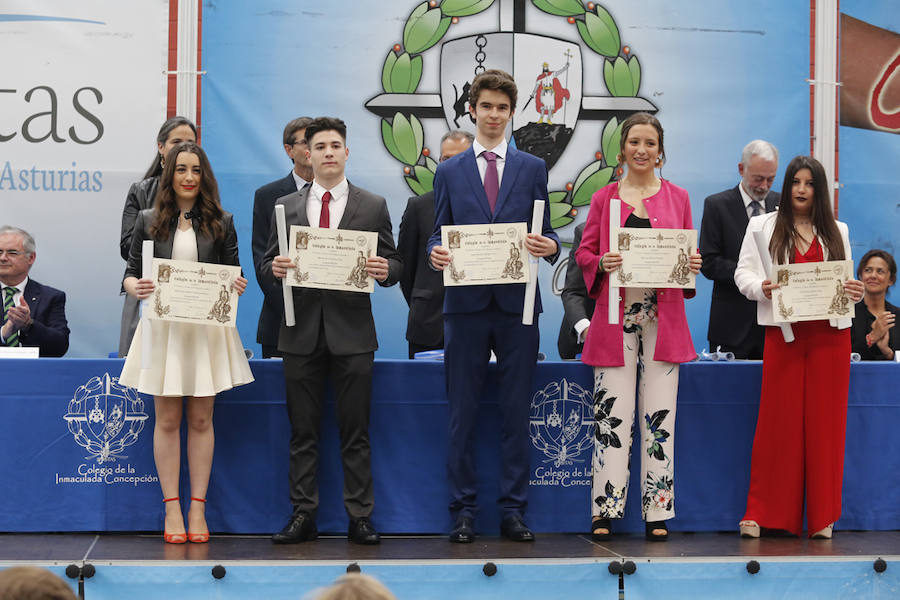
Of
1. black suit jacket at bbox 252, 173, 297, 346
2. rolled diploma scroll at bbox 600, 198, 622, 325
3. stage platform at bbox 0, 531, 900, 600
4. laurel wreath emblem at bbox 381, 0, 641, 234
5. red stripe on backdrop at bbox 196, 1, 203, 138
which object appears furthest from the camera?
laurel wreath emblem at bbox 381, 0, 641, 234

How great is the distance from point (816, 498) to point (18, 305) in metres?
4.02

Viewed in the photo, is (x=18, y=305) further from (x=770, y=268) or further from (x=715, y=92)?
(x=715, y=92)

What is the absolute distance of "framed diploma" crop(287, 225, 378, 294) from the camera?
4105 millimetres

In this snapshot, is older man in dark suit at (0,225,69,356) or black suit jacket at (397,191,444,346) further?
older man in dark suit at (0,225,69,356)

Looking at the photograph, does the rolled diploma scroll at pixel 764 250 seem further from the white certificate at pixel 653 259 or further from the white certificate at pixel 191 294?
the white certificate at pixel 191 294

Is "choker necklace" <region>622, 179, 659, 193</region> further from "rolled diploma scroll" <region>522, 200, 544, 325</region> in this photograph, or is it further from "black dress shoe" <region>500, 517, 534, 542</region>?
"black dress shoe" <region>500, 517, 534, 542</region>

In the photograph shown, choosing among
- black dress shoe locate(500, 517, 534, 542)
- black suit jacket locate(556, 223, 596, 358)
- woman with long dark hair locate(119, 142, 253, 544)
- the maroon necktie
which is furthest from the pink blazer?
woman with long dark hair locate(119, 142, 253, 544)

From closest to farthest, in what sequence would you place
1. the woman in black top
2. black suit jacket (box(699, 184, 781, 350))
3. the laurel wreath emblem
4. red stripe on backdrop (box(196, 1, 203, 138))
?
1. black suit jacket (box(699, 184, 781, 350))
2. the woman in black top
3. red stripe on backdrop (box(196, 1, 203, 138))
4. the laurel wreath emblem

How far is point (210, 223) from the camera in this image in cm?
429

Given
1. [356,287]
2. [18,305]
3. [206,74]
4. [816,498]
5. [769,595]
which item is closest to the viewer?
[769,595]

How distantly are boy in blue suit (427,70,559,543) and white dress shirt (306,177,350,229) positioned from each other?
42 cm

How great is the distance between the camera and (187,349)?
4.20 m

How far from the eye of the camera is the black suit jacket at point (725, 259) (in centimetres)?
506

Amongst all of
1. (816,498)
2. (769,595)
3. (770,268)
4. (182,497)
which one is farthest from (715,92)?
(182,497)
